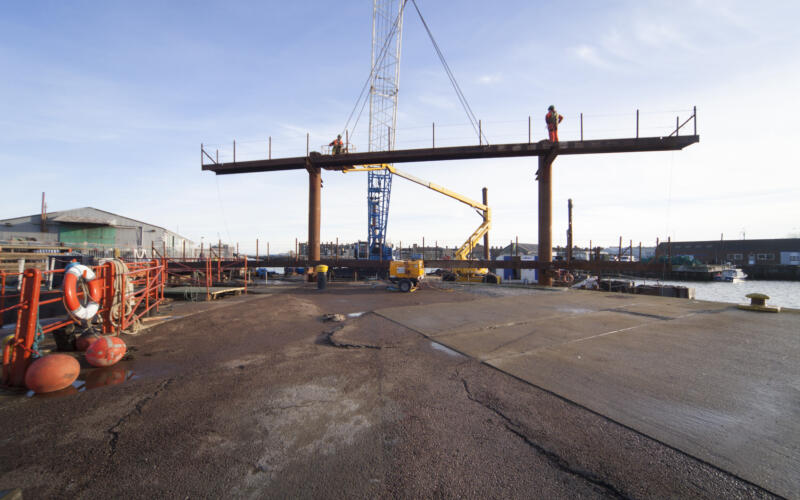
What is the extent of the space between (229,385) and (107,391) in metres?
1.54

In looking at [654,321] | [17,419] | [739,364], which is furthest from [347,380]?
[654,321]

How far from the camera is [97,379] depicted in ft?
14.5

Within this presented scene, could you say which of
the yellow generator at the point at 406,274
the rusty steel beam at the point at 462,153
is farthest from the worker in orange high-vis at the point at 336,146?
the yellow generator at the point at 406,274

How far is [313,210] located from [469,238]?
42.3 feet

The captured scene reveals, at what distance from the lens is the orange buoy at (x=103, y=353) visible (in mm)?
4762

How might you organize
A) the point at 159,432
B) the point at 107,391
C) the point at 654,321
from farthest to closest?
1. the point at 654,321
2. the point at 107,391
3. the point at 159,432

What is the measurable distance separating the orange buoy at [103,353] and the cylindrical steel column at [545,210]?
19.2 m

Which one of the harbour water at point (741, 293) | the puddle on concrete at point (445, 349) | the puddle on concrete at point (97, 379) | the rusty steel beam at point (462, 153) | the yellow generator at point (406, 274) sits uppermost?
the rusty steel beam at point (462, 153)

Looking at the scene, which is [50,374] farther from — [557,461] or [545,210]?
[545,210]

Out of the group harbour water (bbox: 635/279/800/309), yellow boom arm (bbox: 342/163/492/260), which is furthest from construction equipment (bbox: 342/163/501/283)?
harbour water (bbox: 635/279/800/309)

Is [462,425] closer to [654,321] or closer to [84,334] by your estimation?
[84,334]

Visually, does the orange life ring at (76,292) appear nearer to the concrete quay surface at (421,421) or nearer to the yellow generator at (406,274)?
the concrete quay surface at (421,421)

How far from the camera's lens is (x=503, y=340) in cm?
654

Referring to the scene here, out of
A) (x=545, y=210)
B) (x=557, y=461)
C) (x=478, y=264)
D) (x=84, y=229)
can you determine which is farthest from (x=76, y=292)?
(x=84, y=229)
